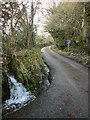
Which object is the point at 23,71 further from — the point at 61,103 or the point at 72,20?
the point at 72,20

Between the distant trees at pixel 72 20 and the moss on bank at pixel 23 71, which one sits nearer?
the moss on bank at pixel 23 71

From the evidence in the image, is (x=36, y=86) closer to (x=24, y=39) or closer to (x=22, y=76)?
(x=22, y=76)

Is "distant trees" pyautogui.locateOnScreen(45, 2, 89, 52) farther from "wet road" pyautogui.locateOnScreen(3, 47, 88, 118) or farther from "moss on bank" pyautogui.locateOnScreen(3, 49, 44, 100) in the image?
"wet road" pyautogui.locateOnScreen(3, 47, 88, 118)

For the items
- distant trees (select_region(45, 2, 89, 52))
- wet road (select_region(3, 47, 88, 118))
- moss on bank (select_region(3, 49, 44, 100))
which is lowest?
wet road (select_region(3, 47, 88, 118))

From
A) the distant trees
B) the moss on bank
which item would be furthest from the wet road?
the distant trees

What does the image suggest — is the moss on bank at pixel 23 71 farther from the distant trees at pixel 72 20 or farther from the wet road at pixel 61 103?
the distant trees at pixel 72 20

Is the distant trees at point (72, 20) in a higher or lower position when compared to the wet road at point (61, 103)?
higher

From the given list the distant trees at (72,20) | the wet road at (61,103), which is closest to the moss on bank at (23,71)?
the wet road at (61,103)

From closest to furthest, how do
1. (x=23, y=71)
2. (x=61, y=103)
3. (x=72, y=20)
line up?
(x=61, y=103) < (x=23, y=71) < (x=72, y=20)

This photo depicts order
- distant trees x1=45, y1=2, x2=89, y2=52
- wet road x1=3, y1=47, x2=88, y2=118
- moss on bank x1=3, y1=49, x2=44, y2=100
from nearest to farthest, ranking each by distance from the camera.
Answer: wet road x1=3, y1=47, x2=88, y2=118, moss on bank x1=3, y1=49, x2=44, y2=100, distant trees x1=45, y1=2, x2=89, y2=52

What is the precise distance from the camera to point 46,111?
893 cm

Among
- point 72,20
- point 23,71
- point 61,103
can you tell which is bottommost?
point 61,103

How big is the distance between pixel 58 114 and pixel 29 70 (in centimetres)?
587

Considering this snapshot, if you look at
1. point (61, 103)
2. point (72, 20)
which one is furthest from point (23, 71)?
point (72, 20)
